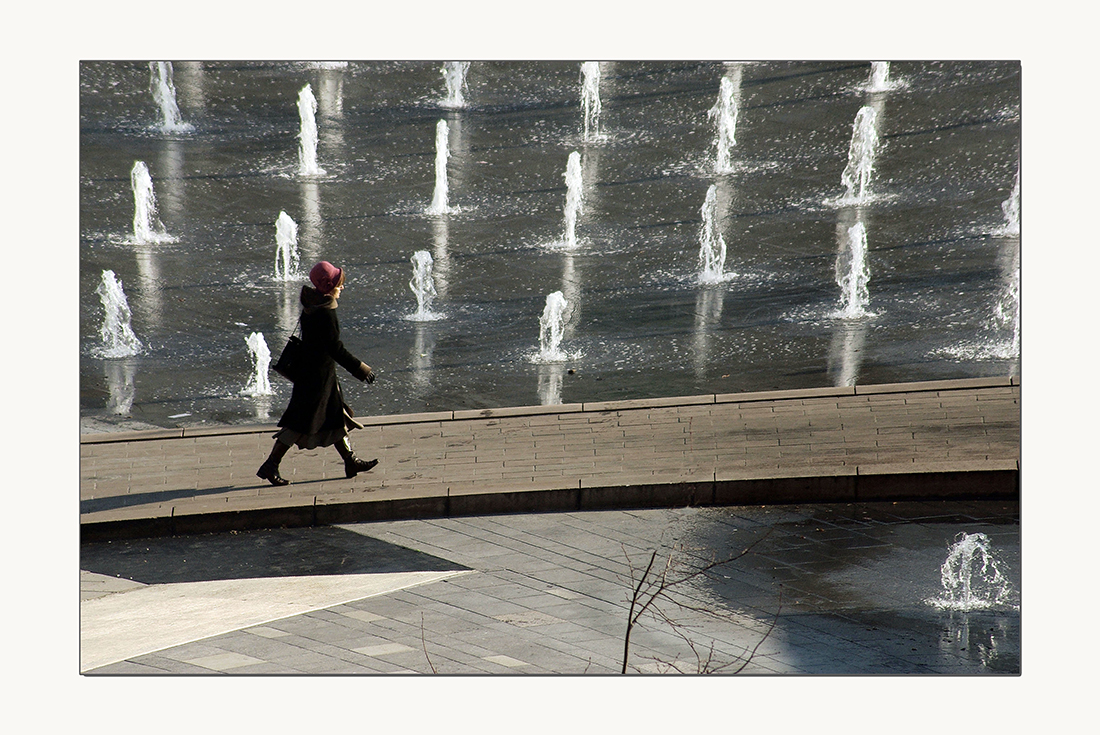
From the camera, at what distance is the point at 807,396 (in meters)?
9.98

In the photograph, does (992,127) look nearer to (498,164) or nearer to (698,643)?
(498,164)

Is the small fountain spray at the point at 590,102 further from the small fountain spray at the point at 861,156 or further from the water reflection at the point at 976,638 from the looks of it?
the water reflection at the point at 976,638

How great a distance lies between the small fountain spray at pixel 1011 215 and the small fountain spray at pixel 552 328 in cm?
434

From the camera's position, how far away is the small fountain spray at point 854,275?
11.9m

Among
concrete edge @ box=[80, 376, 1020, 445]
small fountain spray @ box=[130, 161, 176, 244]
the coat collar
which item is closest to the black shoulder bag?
the coat collar

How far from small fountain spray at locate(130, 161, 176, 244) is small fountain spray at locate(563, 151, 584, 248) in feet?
12.8

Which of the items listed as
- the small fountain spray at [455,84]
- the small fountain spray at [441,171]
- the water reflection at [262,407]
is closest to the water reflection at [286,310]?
the water reflection at [262,407]

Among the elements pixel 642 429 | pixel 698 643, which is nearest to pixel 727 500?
pixel 642 429

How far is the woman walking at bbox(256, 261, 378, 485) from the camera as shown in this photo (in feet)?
28.2

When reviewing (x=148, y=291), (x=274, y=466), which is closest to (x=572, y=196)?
(x=148, y=291)

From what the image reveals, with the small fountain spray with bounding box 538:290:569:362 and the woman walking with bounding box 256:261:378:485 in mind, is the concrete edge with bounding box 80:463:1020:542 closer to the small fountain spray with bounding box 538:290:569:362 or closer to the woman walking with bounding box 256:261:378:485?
the woman walking with bounding box 256:261:378:485

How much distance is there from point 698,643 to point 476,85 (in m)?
11.1

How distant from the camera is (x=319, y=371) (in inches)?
Answer: 342

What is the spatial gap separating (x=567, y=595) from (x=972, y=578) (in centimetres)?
236
